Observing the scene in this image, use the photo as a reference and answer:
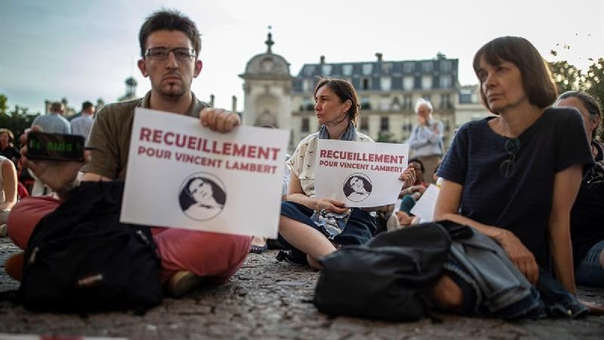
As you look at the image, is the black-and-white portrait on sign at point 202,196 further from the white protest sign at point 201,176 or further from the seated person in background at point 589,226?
the seated person in background at point 589,226

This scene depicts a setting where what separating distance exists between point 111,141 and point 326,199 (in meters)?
1.63

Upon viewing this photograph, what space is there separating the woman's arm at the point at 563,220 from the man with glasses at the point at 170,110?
1.62 meters

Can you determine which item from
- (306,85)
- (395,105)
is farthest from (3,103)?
(395,105)

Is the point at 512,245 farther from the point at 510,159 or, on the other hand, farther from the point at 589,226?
Answer: the point at 589,226

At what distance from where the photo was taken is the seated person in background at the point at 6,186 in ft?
18.2

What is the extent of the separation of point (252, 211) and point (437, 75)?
6449 centimetres

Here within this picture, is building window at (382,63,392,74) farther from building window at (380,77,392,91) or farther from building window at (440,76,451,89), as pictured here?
building window at (440,76,451,89)

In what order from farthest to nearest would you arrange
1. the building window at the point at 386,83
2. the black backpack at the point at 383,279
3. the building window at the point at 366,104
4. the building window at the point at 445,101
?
1. the building window at the point at 386,83
2. the building window at the point at 366,104
3. the building window at the point at 445,101
4. the black backpack at the point at 383,279

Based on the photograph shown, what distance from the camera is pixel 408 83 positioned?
65.4 meters

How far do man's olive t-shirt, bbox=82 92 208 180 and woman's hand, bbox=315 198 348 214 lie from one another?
1.45 metres

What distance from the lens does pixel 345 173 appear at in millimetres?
4156

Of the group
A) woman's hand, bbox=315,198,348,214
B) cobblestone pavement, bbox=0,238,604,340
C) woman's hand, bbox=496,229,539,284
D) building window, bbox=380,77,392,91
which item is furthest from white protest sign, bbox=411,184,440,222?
building window, bbox=380,77,392,91

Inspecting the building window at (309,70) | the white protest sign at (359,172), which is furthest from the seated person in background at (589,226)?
the building window at (309,70)

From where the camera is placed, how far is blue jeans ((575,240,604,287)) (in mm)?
3574
